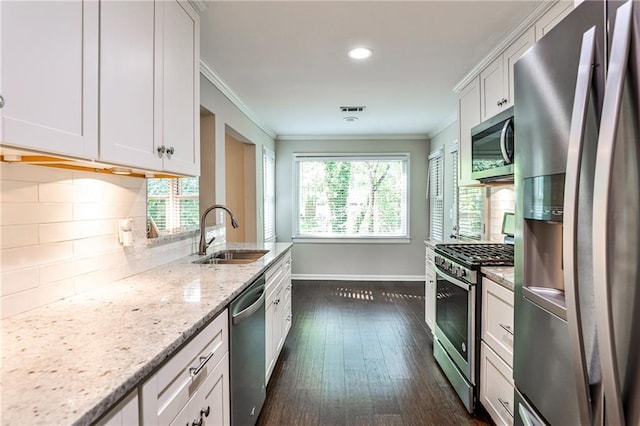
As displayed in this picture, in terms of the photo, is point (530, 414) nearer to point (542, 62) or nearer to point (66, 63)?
point (542, 62)

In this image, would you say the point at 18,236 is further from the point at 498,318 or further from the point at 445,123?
the point at 445,123

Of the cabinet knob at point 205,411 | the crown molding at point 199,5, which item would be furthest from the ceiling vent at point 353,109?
the cabinet knob at point 205,411

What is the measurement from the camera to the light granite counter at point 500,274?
1.73 metres

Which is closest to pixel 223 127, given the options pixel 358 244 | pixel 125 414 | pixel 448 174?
pixel 125 414

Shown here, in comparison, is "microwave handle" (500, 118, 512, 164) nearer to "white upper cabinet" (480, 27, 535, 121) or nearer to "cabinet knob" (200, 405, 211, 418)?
"white upper cabinet" (480, 27, 535, 121)

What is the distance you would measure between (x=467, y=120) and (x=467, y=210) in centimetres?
142

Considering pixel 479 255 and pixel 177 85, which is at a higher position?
pixel 177 85

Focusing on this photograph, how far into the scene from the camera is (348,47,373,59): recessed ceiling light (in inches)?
98.6

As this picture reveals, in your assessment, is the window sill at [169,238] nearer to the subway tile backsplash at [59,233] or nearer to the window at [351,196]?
the subway tile backsplash at [59,233]

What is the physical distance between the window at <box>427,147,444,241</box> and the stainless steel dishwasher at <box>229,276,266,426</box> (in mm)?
3803

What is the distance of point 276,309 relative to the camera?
2.53 meters

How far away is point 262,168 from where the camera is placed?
195 inches

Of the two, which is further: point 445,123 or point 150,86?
point 445,123

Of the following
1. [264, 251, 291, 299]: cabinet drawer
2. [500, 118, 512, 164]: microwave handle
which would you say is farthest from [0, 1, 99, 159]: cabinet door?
[500, 118, 512, 164]: microwave handle
